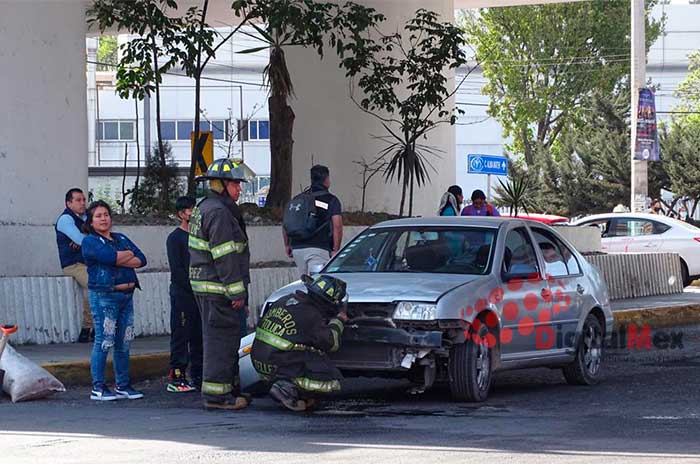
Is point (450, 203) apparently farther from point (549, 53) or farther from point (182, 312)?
point (549, 53)

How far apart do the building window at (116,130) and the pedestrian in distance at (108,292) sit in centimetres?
6896

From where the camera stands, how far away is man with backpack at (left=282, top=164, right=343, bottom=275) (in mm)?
13485

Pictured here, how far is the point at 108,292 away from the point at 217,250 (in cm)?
140

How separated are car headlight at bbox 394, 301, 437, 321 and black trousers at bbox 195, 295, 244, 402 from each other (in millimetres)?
1227

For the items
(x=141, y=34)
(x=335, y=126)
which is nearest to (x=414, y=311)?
(x=141, y=34)

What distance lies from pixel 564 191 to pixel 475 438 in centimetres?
4067

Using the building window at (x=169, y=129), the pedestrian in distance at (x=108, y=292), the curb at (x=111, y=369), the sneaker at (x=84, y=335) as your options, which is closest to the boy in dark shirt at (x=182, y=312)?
the pedestrian in distance at (x=108, y=292)

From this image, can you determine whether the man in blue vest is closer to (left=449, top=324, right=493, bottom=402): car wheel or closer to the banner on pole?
(left=449, top=324, right=493, bottom=402): car wheel

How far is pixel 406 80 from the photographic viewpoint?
21422mm

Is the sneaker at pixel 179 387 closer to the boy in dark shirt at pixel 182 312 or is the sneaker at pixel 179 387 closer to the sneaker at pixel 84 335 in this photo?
the boy in dark shirt at pixel 182 312

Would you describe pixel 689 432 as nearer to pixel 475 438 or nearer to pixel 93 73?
pixel 475 438

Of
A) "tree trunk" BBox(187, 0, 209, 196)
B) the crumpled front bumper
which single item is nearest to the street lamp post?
"tree trunk" BBox(187, 0, 209, 196)

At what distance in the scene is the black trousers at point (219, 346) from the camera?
33.1 ft

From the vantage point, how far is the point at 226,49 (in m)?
78.6
